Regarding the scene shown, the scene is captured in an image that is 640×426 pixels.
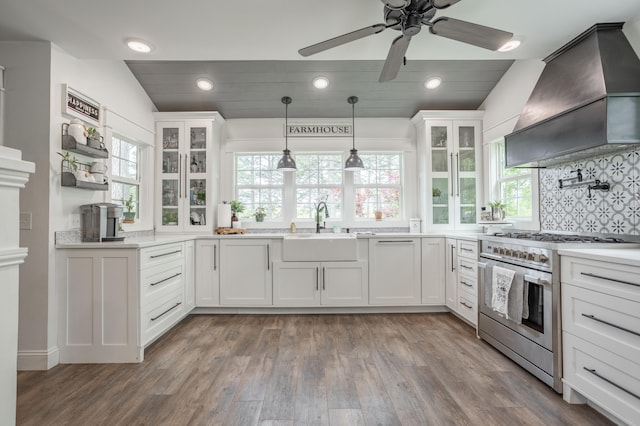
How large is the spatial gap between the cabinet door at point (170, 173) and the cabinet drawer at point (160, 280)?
0.88 meters

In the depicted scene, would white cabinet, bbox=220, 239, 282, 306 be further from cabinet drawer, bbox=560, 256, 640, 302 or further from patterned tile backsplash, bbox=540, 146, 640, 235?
patterned tile backsplash, bbox=540, 146, 640, 235

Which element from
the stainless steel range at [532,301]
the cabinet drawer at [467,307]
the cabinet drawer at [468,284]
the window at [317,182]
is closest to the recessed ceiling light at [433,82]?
the window at [317,182]

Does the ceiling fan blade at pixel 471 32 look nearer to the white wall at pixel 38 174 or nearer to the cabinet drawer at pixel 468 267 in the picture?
the cabinet drawer at pixel 468 267

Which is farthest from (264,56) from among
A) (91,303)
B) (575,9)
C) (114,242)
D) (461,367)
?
(461,367)

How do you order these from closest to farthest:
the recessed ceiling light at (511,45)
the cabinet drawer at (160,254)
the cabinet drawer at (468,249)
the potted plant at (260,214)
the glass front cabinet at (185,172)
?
the recessed ceiling light at (511,45) < the cabinet drawer at (160,254) < the cabinet drawer at (468,249) < the glass front cabinet at (185,172) < the potted plant at (260,214)

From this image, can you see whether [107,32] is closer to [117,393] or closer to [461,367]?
[117,393]

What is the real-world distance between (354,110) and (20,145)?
10.9ft

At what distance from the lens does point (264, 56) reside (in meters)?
2.74

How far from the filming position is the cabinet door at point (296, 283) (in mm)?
3604

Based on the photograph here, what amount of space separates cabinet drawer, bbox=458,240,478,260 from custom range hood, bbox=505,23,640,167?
847 mm

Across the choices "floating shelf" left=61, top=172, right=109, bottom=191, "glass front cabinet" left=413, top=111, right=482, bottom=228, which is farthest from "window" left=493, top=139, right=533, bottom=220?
"floating shelf" left=61, top=172, right=109, bottom=191

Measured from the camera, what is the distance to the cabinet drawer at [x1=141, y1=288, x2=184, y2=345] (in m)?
2.60

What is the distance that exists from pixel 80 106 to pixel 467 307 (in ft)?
13.1

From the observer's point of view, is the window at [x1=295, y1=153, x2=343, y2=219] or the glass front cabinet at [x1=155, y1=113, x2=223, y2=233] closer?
the glass front cabinet at [x1=155, y1=113, x2=223, y2=233]
